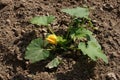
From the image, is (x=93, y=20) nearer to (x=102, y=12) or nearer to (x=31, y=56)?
(x=102, y=12)

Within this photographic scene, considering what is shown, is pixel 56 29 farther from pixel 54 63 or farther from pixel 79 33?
pixel 54 63

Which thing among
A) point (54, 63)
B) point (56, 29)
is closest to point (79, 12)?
point (56, 29)

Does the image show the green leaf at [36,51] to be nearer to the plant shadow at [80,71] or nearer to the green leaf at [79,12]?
the plant shadow at [80,71]

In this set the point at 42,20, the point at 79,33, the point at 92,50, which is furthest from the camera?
the point at 42,20

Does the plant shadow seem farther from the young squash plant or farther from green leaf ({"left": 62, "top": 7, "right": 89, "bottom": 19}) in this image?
green leaf ({"left": 62, "top": 7, "right": 89, "bottom": 19})

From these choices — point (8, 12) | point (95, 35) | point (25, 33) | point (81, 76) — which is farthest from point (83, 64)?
point (8, 12)

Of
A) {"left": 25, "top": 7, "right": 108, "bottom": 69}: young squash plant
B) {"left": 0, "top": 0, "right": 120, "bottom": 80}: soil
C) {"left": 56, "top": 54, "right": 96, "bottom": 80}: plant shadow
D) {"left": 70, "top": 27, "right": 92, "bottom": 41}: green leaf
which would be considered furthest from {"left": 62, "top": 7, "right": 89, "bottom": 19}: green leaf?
{"left": 56, "top": 54, "right": 96, "bottom": 80}: plant shadow
